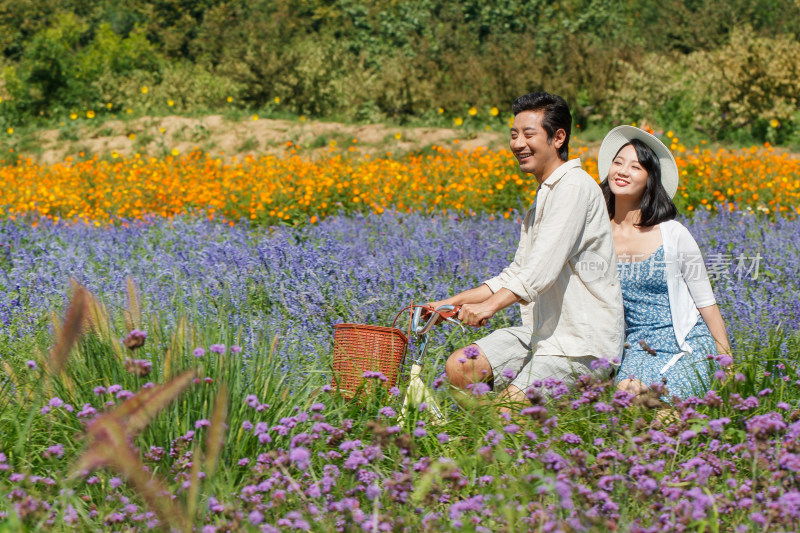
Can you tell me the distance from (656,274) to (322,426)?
1834mm

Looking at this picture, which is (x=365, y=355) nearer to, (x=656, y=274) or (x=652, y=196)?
(x=656, y=274)

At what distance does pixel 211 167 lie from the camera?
10.2 m

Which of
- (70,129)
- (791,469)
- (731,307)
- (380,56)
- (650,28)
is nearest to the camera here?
(791,469)

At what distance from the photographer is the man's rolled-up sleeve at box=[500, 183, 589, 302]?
312 cm

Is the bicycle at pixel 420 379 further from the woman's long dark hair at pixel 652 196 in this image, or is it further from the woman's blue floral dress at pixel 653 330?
the woman's long dark hair at pixel 652 196

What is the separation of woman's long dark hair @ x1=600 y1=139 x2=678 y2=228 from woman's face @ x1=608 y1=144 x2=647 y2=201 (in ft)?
0.07

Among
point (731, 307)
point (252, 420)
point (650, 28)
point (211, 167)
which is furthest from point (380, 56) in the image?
point (252, 420)

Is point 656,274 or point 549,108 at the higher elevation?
point 549,108

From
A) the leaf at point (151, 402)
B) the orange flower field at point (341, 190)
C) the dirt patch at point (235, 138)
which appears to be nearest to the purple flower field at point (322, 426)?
the leaf at point (151, 402)

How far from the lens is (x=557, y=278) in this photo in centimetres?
331

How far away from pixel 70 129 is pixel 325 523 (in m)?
13.6

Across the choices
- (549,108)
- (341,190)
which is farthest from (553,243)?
(341,190)

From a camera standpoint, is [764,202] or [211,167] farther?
[211,167]

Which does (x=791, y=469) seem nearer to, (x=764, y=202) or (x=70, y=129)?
(x=764, y=202)
